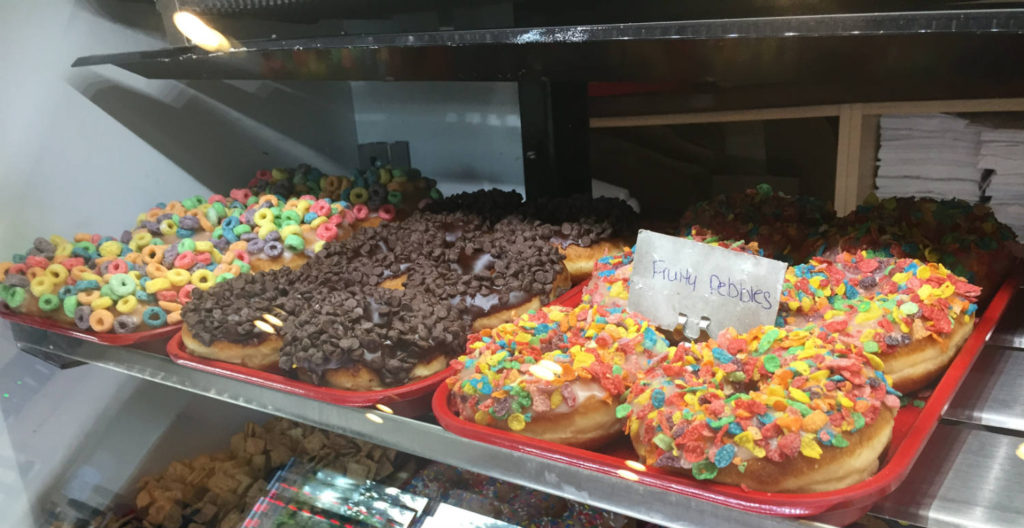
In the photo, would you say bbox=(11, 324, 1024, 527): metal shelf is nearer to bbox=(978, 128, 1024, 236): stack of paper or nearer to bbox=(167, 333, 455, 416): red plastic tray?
bbox=(167, 333, 455, 416): red plastic tray

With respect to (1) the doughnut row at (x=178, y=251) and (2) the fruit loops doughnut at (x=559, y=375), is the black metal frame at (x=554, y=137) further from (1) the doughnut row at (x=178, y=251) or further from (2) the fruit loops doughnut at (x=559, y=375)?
(2) the fruit loops doughnut at (x=559, y=375)

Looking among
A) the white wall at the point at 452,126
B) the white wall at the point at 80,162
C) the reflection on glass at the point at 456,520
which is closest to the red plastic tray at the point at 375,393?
the reflection on glass at the point at 456,520

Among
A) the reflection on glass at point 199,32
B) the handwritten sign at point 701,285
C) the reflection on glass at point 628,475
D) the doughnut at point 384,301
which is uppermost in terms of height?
the reflection on glass at point 199,32

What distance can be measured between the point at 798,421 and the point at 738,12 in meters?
0.89

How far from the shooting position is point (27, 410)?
2.58 meters

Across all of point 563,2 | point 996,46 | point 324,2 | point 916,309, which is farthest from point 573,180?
point 996,46

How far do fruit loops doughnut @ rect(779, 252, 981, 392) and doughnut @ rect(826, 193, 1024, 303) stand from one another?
128mm

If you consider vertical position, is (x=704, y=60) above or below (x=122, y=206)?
above

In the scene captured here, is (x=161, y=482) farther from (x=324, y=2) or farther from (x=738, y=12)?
(x=738, y=12)

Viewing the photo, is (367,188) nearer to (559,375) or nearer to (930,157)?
(559,375)

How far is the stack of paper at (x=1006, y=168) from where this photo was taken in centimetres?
220

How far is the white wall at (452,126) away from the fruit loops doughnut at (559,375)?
1.79 meters

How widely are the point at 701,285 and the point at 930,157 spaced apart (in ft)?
4.61

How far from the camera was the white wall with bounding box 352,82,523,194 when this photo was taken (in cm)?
315
